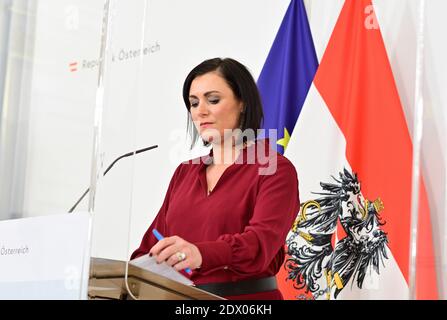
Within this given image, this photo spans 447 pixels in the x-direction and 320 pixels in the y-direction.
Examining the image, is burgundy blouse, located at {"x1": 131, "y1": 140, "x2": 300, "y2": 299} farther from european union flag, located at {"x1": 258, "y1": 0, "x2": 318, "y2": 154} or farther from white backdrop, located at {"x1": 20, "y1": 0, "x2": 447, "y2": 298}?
european union flag, located at {"x1": 258, "y1": 0, "x2": 318, "y2": 154}

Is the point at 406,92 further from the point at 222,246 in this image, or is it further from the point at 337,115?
the point at 222,246

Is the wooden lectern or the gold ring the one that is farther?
the gold ring

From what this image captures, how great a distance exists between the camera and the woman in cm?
157

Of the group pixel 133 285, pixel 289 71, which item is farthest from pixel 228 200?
pixel 289 71

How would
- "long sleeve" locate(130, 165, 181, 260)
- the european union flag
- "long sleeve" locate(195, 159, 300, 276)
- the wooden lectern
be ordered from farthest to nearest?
the european union flag < "long sleeve" locate(130, 165, 181, 260) < "long sleeve" locate(195, 159, 300, 276) < the wooden lectern

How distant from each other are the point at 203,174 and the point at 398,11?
812mm

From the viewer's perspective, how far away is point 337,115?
7.18 feet

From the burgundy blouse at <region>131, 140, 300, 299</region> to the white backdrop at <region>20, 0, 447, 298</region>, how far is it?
0.16 m

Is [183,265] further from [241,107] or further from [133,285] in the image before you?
[241,107]

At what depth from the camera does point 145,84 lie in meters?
2.66

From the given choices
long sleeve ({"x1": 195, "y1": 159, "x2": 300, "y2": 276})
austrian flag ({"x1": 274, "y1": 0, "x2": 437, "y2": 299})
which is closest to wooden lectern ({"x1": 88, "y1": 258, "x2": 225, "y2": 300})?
long sleeve ({"x1": 195, "y1": 159, "x2": 300, "y2": 276})

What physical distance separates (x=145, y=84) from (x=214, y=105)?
0.86 meters

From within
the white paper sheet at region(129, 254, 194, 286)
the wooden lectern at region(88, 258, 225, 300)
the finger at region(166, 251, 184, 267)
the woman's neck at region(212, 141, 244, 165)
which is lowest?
the wooden lectern at region(88, 258, 225, 300)

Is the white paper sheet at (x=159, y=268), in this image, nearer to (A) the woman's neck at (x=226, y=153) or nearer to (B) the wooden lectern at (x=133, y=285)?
(B) the wooden lectern at (x=133, y=285)
